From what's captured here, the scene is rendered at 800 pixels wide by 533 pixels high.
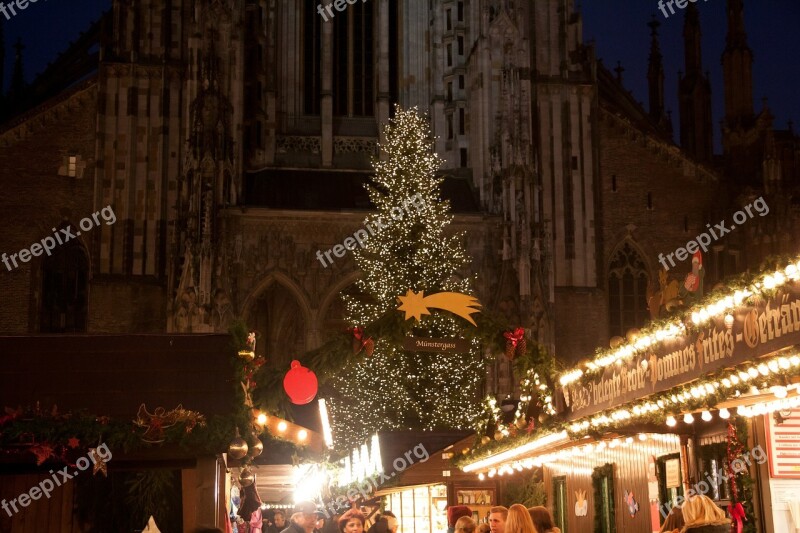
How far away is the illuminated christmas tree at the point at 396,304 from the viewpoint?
84.9 feet

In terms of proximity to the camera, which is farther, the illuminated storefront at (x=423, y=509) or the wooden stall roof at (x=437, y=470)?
the illuminated storefront at (x=423, y=509)

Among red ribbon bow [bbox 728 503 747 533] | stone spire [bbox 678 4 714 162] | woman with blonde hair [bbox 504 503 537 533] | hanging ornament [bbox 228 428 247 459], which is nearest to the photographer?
woman with blonde hair [bbox 504 503 537 533]

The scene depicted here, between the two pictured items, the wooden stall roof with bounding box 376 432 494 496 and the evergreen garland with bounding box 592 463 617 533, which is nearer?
the evergreen garland with bounding box 592 463 617 533

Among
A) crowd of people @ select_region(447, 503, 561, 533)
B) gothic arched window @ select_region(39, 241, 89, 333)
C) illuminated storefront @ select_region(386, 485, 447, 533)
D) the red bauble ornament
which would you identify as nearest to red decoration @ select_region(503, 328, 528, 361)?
the red bauble ornament

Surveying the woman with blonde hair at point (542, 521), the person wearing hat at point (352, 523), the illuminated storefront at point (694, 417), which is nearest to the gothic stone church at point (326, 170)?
the illuminated storefront at point (694, 417)

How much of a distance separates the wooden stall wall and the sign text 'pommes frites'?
0.78m

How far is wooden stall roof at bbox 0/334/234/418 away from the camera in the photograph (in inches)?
356

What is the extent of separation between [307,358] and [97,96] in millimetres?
20885

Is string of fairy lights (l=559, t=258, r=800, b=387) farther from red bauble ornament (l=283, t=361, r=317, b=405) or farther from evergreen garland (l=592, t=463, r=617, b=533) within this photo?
red bauble ornament (l=283, t=361, r=317, b=405)

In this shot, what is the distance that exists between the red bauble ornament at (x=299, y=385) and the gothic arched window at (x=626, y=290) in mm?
21984

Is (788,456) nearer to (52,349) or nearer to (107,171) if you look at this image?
(52,349)

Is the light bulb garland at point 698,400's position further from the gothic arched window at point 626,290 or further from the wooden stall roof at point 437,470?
the gothic arched window at point 626,290

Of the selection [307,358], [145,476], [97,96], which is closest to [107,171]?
[97,96]

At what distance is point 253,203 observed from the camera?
1197 inches
